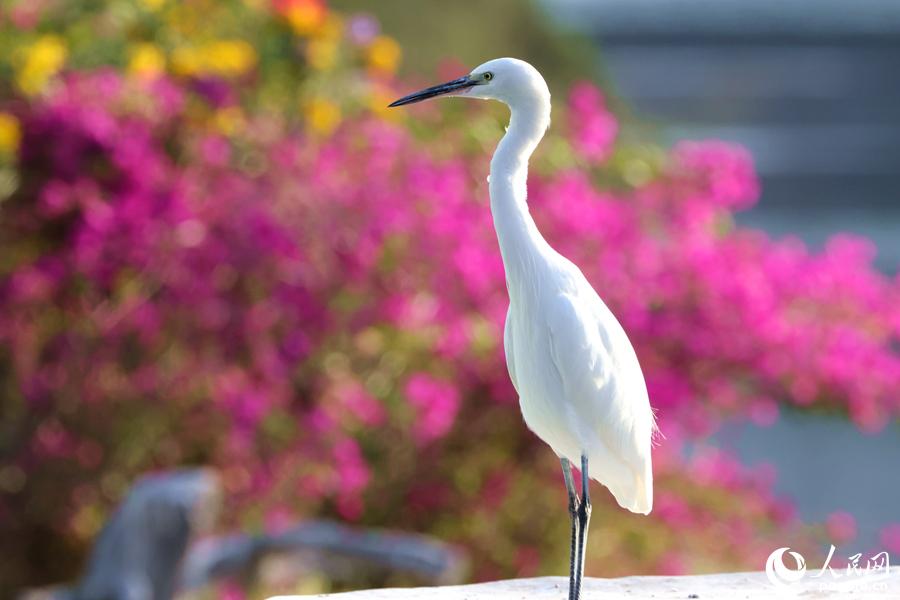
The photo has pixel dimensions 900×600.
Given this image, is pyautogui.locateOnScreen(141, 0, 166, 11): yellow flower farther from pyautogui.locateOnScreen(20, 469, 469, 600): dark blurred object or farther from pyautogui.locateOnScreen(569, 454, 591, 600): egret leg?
pyautogui.locateOnScreen(569, 454, 591, 600): egret leg

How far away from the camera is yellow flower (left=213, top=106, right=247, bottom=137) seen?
12.1 ft

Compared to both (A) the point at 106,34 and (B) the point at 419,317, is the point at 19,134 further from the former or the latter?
(B) the point at 419,317

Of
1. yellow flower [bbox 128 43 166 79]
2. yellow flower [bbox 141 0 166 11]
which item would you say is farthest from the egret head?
yellow flower [bbox 141 0 166 11]

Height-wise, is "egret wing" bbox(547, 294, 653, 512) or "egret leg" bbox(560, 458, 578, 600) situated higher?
"egret wing" bbox(547, 294, 653, 512)

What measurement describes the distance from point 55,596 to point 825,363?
345 cm

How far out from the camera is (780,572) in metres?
2.53

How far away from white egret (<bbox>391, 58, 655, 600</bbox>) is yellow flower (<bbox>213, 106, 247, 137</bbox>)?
1929mm

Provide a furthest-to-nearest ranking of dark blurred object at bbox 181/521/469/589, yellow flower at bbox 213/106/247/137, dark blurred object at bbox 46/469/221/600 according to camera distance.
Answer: dark blurred object at bbox 181/521/469/589
yellow flower at bbox 213/106/247/137
dark blurred object at bbox 46/469/221/600

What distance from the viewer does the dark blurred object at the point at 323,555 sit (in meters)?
3.80

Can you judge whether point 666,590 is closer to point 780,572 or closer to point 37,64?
point 780,572

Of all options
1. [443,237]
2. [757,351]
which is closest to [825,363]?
[757,351]

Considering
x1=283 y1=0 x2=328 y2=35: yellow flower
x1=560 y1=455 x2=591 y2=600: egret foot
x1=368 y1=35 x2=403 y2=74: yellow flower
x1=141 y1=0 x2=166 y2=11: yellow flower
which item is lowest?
x1=560 y1=455 x2=591 y2=600: egret foot

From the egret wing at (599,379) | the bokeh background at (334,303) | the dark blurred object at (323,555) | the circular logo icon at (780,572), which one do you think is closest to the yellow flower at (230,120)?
the bokeh background at (334,303)

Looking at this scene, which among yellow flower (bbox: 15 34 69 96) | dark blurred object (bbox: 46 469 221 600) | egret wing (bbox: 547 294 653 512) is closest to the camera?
egret wing (bbox: 547 294 653 512)
